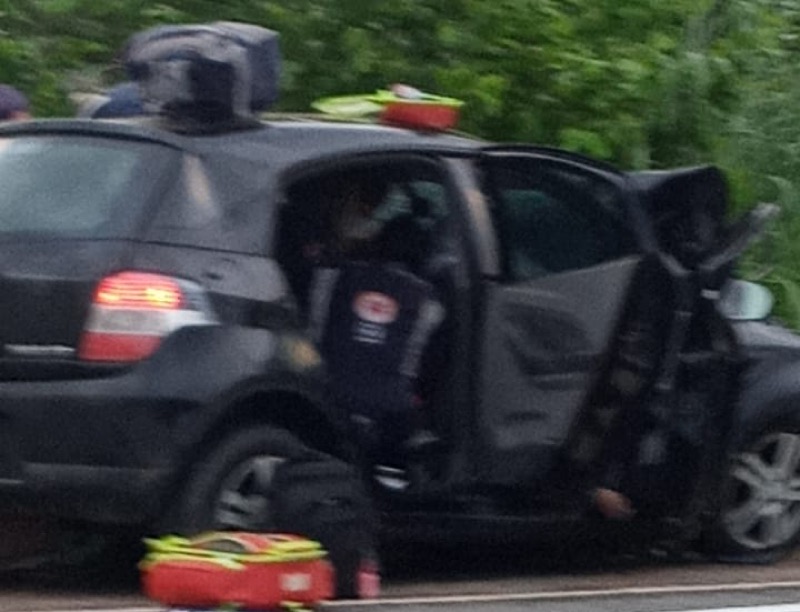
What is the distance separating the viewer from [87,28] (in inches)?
464

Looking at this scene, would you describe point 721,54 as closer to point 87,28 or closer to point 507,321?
point 87,28

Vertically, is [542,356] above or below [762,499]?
above

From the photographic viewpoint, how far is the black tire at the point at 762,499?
934cm

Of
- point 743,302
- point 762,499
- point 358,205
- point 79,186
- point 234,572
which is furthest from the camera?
point 762,499

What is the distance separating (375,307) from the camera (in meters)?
8.28

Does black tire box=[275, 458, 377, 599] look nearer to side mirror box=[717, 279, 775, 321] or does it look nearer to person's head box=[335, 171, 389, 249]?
person's head box=[335, 171, 389, 249]

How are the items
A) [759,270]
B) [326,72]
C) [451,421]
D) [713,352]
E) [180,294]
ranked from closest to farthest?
[180,294]
[451,421]
[713,352]
[326,72]
[759,270]

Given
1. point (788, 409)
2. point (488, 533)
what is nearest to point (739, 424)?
point (788, 409)

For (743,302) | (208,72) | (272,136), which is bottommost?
(743,302)

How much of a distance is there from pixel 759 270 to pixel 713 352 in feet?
12.1

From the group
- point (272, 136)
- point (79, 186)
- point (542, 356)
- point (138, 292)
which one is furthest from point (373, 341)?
point (79, 186)

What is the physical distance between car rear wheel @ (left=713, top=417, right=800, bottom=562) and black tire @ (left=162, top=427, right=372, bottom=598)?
6.70 feet

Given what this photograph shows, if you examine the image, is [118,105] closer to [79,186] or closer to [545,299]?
[79,186]

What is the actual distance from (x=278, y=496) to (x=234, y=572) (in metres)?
0.82
